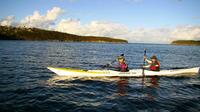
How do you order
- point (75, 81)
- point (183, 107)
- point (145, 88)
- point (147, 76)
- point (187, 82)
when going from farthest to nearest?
point (147, 76) < point (187, 82) < point (75, 81) < point (145, 88) < point (183, 107)

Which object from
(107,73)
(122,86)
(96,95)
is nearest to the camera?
(96,95)

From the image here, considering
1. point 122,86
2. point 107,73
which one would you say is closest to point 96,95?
point 122,86

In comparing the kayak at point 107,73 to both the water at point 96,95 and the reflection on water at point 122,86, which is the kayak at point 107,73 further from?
the reflection on water at point 122,86

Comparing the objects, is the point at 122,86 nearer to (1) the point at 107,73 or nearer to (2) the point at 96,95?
(1) the point at 107,73

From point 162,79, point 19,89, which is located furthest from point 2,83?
point 162,79

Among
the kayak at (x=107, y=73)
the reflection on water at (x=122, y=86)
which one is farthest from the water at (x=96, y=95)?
the kayak at (x=107, y=73)

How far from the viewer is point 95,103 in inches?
583

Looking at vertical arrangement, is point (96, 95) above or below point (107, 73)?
below

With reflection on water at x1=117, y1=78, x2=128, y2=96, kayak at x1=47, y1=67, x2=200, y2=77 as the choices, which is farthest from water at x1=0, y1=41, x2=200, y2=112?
kayak at x1=47, y1=67, x2=200, y2=77

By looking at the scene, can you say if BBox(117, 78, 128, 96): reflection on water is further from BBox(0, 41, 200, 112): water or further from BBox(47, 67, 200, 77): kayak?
BBox(47, 67, 200, 77): kayak

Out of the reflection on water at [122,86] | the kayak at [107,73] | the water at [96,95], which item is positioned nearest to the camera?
the water at [96,95]

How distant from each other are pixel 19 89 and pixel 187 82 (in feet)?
57.5

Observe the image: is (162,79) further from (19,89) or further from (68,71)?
(19,89)

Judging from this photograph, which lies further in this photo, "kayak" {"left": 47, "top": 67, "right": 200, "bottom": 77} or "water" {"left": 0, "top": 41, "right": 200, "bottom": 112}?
"kayak" {"left": 47, "top": 67, "right": 200, "bottom": 77}
